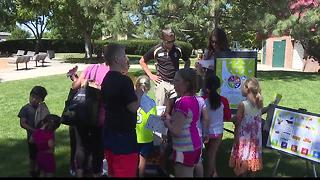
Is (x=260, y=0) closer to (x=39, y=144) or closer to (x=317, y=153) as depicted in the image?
(x=317, y=153)

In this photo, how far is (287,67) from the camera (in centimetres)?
3262

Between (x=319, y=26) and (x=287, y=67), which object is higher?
(x=319, y=26)

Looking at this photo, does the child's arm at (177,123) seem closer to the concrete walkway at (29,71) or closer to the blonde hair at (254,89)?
the blonde hair at (254,89)

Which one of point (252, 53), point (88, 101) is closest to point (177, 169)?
point (88, 101)

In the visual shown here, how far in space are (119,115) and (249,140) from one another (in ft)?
5.88

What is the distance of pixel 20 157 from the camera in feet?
20.7

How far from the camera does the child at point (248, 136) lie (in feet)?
16.2

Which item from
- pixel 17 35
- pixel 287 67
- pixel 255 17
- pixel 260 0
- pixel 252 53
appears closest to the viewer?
pixel 252 53

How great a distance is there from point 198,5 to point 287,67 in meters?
17.8

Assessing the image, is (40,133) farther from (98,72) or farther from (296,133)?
(296,133)

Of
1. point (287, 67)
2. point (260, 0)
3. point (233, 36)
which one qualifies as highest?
point (260, 0)

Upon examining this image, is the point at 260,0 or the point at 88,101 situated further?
the point at 260,0

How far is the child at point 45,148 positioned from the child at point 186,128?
105cm

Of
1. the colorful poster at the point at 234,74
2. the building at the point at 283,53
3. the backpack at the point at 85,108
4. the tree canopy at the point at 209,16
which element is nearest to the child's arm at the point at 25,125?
the backpack at the point at 85,108
